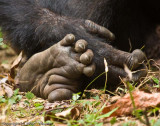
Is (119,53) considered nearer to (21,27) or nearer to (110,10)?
(110,10)

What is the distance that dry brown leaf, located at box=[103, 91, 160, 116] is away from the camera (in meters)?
1.32

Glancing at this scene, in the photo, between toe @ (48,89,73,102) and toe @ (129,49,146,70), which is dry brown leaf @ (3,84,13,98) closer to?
toe @ (48,89,73,102)

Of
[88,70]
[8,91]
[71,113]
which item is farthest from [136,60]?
[8,91]

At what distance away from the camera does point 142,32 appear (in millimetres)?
2559

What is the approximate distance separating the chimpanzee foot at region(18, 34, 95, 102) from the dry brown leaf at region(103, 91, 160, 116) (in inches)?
11.0

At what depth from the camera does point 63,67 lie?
1636 millimetres

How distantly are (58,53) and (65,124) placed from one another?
0.47 metres

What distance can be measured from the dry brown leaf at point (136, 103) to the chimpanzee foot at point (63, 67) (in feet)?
0.92

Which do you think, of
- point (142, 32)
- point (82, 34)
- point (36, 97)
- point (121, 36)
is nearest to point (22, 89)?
point (36, 97)

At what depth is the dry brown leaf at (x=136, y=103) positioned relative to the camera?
4.34 ft

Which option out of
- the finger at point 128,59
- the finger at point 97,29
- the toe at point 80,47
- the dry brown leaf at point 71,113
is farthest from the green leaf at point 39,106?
the finger at point 97,29

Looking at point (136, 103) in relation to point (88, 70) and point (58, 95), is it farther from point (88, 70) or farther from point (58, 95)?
point (58, 95)

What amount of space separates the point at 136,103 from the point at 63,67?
478mm

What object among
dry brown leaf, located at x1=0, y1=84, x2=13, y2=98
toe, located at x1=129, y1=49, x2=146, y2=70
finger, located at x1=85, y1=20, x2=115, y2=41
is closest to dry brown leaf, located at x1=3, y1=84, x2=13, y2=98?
dry brown leaf, located at x1=0, y1=84, x2=13, y2=98
